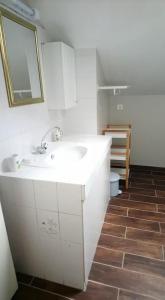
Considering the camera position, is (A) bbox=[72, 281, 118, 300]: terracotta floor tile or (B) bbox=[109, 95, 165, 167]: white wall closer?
(A) bbox=[72, 281, 118, 300]: terracotta floor tile

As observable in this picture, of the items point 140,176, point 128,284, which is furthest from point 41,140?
point 140,176

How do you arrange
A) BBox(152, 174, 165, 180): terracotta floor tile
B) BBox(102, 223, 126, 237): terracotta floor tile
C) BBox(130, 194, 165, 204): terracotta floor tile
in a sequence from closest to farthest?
1. BBox(102, 223, 126, 237): terracotta floor tile
2. BBox(130, 194, 165, 204): terracotta floor tile
3. BBox(152, 174, 165, 180): terracotta floor tile

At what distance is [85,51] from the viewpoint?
82.4 inches

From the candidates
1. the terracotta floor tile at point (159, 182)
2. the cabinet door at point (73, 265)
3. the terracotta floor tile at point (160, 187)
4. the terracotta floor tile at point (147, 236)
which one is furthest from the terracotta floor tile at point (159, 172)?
the cabinet door at point (73, 265)

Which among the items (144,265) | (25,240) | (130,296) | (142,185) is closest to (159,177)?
(142,185)

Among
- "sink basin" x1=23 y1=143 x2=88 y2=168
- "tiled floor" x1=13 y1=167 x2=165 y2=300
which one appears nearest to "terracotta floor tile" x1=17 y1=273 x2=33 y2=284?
"tiled floor" x1=13 y1=167 x2=165 y2=300

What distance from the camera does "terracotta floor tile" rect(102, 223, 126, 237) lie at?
6.40 feet

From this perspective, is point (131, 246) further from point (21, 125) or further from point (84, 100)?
point (84, 100)

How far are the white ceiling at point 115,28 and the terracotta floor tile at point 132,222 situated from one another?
70.7 inches

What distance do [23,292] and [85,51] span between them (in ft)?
7.46

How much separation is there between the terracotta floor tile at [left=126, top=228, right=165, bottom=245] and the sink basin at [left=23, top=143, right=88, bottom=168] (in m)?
0.93

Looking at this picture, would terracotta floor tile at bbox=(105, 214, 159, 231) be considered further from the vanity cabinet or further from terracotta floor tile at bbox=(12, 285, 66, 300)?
terracotta floor tile at bbox=(12, 285, 66, 300)

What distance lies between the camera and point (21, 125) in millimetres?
1577

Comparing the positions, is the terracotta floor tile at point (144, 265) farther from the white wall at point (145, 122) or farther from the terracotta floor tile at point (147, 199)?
the white wall at point (145, 122)
